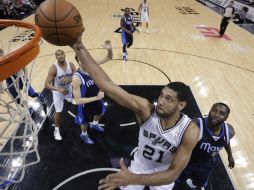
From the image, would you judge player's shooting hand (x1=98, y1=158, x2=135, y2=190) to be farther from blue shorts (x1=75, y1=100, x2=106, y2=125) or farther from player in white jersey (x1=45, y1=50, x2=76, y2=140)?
player in white jersey (x1=45, y1=50, x2=76, y2=140)

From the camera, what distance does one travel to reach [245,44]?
9953mm

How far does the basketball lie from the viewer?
7.36 feet

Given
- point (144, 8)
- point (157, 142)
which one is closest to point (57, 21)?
point (157, 142)

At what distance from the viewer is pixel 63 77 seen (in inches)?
169

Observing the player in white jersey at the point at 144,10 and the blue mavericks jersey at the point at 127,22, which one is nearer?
the blue mavericks jersey at the point at 127,22

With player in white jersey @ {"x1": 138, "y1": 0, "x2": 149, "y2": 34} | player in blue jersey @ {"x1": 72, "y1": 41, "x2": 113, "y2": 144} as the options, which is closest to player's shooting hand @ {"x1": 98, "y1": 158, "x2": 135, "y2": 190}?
player in blue jersey @ {"x1": 72, "y1": 41, "x2": 113, "y2": 144}

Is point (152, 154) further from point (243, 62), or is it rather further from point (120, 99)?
point (243, 62)

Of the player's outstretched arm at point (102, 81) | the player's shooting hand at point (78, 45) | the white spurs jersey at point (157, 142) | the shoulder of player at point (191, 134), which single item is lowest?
the white spurs jersey at point (157, 142)

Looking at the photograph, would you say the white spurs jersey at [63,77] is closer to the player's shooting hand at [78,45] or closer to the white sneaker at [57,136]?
the white sneaker at [57,136]

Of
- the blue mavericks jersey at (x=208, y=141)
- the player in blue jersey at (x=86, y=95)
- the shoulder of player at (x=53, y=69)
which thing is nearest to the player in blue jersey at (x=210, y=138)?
the blue mavericks jersey at (x=208, y=141)

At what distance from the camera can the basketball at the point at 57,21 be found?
7.36ft

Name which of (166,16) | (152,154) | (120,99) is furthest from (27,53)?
(166,16)

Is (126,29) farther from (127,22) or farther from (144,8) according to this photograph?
(144,8)

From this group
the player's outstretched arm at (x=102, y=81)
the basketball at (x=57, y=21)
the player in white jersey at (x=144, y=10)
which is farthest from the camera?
the player in white jersey at (x=144, y=10)
